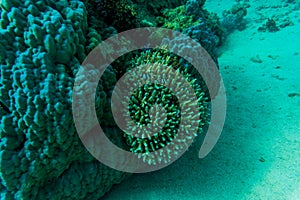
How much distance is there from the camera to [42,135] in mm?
2293

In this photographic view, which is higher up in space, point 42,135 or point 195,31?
point 195,31

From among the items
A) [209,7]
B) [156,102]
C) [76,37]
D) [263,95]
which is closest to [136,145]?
[156,102]

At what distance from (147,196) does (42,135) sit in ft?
5.38

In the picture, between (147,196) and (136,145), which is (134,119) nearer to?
(136,145)

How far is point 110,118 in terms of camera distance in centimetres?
284

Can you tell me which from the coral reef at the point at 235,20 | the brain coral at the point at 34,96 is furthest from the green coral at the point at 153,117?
the coral reef at the point at 235,20

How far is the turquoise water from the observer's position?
2277 mm

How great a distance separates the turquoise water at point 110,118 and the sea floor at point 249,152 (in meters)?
0.02

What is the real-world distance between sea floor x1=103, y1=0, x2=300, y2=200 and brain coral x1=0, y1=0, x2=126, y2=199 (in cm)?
121

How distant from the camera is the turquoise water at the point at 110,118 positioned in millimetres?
2277

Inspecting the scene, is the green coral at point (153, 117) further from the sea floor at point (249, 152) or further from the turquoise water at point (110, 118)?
the sea floor at point (249, 152)

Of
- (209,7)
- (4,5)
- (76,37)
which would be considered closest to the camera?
(4,5)

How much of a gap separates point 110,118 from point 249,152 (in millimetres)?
2347

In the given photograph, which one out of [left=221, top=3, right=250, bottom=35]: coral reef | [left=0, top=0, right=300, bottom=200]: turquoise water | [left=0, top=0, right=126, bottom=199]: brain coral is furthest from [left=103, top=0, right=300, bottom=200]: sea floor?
[left=221, top=3, right=250, bottom=35]: coral reef
